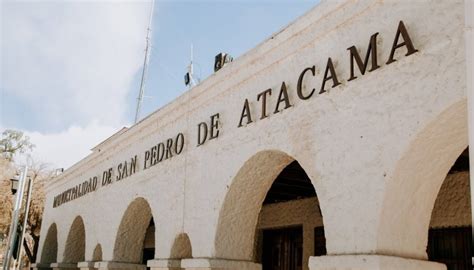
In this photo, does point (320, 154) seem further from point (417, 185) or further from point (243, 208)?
point (243, 208)

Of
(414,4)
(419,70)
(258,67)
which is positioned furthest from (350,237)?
(258,67)

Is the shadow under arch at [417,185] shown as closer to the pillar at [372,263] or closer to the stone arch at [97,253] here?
the pillar at [372,263]

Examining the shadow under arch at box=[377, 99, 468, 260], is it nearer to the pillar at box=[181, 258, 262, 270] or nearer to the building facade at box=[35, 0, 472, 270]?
the building facade at box=[35, 0, 472, 270]

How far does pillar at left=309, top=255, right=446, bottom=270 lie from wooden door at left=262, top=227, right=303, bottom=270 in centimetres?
458

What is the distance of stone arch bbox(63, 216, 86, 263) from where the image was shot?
12078mm

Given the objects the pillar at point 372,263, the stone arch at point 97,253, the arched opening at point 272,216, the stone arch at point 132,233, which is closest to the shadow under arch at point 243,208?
the arched opening at point 272,216

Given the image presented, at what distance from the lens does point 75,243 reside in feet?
40.4

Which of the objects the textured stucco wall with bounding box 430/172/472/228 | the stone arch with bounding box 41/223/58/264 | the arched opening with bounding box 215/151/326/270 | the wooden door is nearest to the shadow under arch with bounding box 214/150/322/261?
the arched opening with bounding box 215/151/326/270

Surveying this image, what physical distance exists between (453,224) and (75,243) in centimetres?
892

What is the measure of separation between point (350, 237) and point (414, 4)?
198cm

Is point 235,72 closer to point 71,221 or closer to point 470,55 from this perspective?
point 470,55

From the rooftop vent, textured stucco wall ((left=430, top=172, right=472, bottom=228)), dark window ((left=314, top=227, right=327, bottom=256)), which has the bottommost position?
dark window ((left=314, top=227, right=327, bottom=256))

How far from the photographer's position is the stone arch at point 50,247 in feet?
46.8

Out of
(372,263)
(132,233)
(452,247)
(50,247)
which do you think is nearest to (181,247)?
(132,233)
